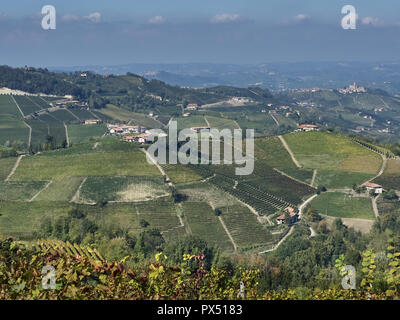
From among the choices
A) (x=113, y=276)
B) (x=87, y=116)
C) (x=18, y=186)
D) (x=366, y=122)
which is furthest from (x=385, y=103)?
(x=113, y=276)

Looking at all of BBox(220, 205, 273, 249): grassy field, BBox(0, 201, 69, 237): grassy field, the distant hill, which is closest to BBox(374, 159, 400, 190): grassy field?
BBox(220, 205, 273, 249): grassy field

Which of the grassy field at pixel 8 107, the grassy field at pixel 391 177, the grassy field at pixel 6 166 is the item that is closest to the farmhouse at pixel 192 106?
the grassy field at pixel 8 107

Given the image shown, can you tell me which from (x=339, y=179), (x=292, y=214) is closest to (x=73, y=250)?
(x=292, y=214)

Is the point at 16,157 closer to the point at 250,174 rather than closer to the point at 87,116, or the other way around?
the point at 250,174

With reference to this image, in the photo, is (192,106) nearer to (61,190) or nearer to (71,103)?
(71,103)

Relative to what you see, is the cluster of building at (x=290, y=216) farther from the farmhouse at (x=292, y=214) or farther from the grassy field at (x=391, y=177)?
the grassy field at (x=391, y=177)
